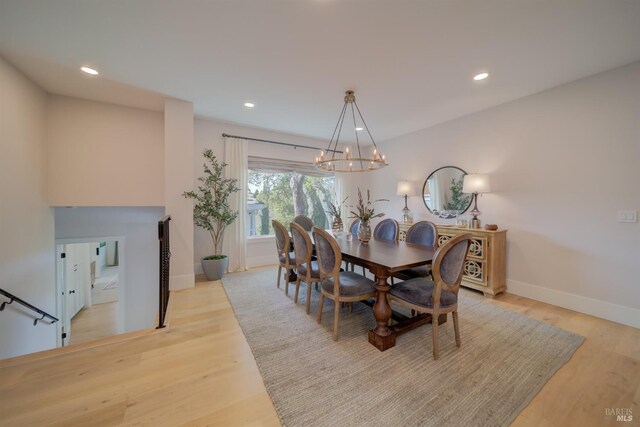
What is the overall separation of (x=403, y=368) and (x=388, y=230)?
188cm

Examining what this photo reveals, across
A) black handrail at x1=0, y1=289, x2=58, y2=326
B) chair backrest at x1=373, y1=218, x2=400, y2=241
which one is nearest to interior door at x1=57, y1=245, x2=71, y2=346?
black handrail at x1=0, y1=289, x2=58, y2=326

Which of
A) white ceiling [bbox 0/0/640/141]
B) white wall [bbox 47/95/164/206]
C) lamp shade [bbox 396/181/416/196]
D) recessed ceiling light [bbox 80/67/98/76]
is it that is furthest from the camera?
lamp shade [bbox 396/181/416/196]

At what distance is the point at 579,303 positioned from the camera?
8.72ft

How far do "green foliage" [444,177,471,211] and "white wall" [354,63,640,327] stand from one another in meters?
0.20

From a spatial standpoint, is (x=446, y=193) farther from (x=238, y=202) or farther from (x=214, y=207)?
(x=214, y=207)

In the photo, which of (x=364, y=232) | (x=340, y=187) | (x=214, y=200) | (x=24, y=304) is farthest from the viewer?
(x=340, y=187)

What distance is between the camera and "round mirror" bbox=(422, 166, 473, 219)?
3766 millimetres

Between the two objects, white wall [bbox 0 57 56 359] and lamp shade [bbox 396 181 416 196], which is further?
lamp shade [bbox 396 181 416 196]

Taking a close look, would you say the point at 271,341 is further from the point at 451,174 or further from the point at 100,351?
the point at 451,174

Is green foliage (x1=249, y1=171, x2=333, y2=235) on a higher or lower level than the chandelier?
lower

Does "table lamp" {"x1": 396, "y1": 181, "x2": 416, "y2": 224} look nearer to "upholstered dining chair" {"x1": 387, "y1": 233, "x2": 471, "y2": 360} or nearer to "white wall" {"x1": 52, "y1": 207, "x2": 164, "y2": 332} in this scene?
"upholstered dining chair" {"x1": 387, "y1": 233, "x2": 471, "y2": 360}

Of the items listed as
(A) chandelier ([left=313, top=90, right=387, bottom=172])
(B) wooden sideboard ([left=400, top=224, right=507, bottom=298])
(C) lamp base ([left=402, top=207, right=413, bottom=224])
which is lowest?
(B) wooden sideboard ([left=400, top=224, right=507, bottom=298])

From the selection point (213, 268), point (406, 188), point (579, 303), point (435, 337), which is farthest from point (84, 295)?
point (579, 303)

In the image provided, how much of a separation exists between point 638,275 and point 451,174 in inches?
89.0
